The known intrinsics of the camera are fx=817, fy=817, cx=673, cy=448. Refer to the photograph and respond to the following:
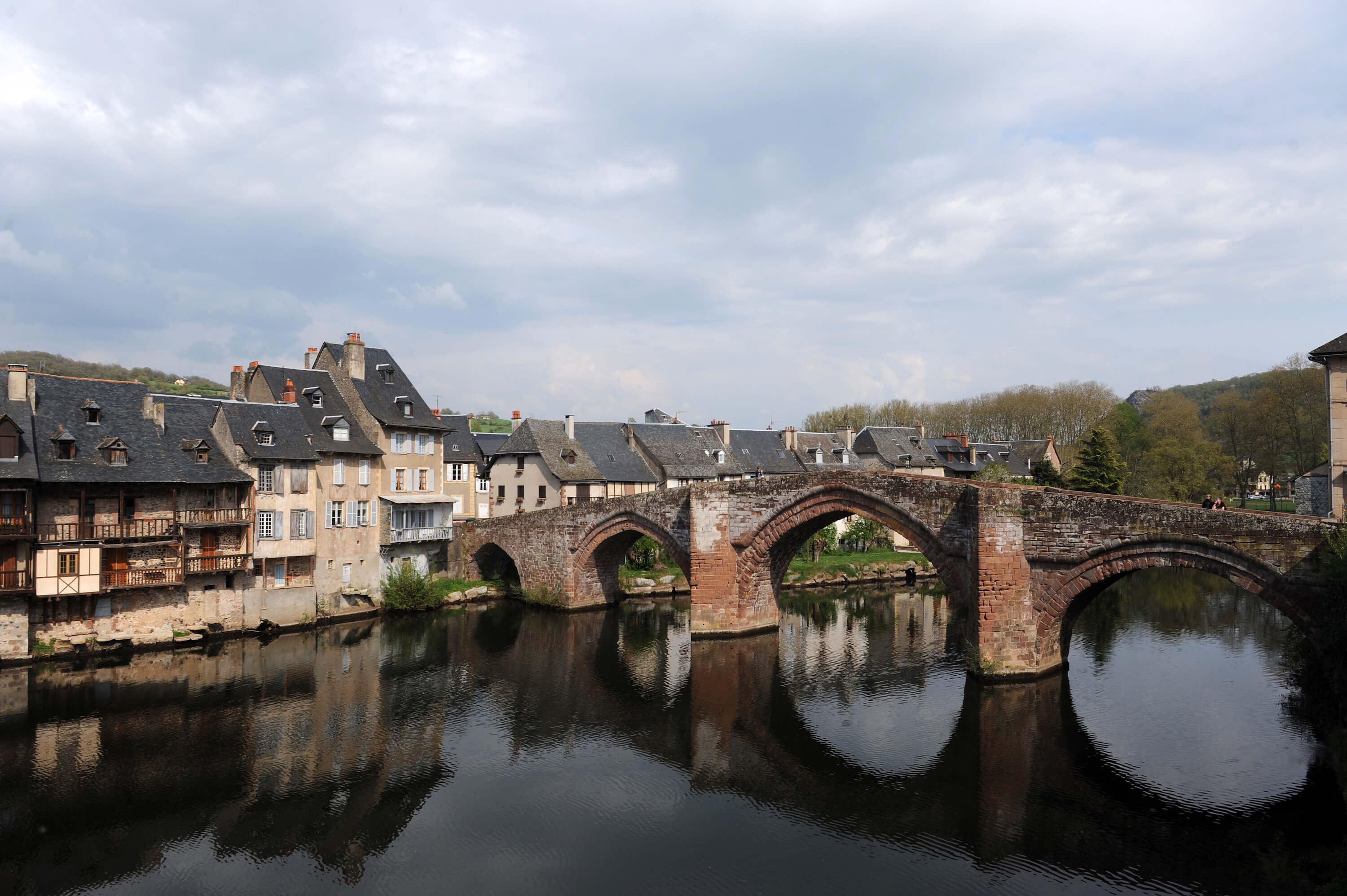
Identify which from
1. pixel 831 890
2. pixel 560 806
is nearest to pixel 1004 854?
pixel 831 890

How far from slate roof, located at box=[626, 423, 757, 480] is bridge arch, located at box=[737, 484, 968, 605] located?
16.3 meters

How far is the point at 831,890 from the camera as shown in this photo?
12.4m

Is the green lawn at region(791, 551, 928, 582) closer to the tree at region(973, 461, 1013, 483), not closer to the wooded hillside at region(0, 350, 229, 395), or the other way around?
the tree at region(973, 461, 1013, 483)

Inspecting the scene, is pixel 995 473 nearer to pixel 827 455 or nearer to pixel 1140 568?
pixel 827 455

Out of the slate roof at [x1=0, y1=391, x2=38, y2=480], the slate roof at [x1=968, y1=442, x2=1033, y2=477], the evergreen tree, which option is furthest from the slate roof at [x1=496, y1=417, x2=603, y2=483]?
the slate roof at [x1=968, y1=442, x2=1033, y2=477]

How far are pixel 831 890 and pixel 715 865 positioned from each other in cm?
189

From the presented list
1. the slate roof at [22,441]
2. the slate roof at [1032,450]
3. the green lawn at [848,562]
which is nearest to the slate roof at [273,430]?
the slate roof at [22,441]

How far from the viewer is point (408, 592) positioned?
32969mm

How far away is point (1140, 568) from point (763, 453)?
3129 cm

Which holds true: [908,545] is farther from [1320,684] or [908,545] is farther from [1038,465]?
[1320,684]

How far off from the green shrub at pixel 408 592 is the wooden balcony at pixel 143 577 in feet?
25.7

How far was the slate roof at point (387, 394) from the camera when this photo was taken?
3419cm

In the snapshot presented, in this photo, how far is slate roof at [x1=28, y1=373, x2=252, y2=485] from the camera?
84.1ft

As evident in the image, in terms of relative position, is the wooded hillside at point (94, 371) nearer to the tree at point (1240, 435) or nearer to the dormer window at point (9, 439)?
the dormer window at point (9, 439)
